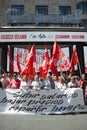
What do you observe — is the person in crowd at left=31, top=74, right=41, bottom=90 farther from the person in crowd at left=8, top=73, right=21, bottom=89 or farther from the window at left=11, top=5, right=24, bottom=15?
the window at left=11, top=5, right=24, bottom=15

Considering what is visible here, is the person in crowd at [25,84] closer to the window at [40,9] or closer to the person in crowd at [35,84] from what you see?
the person in crowd at [35,84]

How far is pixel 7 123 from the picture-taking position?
12.0 meters

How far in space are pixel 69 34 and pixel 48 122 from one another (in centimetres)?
1128

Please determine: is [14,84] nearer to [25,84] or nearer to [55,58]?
[25,84]

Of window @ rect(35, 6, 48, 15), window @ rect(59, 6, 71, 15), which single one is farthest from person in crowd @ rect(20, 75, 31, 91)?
window @ rect(59, 6, 71, 15)

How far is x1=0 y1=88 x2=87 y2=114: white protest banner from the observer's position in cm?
Result: 1365

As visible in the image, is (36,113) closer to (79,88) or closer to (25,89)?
(25,89)

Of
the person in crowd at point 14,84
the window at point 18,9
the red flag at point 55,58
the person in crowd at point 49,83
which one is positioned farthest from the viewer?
the window at point 18,9

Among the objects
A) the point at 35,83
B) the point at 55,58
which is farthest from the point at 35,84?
the point at 55,58

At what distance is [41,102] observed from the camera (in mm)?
13797

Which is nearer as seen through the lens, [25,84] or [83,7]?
[25,84]

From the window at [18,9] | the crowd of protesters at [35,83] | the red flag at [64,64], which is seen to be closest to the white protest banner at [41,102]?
the crowd of protesters at [35,83]

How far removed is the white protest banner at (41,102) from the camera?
1365 centimetres

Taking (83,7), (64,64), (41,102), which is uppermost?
(83,7)
